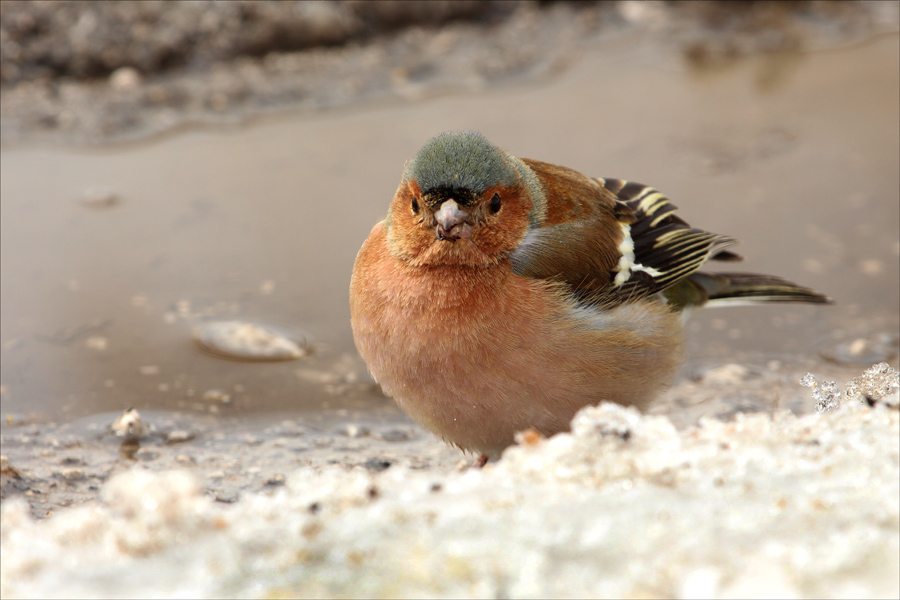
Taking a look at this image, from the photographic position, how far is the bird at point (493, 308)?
3.49m

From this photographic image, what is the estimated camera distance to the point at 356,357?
4977 mm

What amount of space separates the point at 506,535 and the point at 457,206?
1.67m

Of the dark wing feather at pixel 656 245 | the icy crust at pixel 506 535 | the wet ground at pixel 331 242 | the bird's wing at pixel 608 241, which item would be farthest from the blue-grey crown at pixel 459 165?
the icy crust at pixel 506 535

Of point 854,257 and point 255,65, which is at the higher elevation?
point 255,65

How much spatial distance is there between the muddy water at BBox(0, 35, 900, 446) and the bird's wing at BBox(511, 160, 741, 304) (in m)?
0.84

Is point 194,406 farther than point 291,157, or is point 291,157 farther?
point 291,157

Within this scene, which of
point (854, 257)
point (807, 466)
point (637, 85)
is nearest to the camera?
point (807, 466)

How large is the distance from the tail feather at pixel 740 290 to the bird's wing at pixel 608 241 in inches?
5.4

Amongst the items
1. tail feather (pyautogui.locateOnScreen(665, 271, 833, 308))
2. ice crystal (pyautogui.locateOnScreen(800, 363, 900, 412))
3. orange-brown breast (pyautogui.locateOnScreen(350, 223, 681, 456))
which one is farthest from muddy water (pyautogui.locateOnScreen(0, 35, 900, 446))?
ice crystal (pyautogui.locateOnScreen(800, 363, 900, 412))

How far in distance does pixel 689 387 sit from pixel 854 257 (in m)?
1.65

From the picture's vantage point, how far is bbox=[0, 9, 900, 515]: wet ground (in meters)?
4.38

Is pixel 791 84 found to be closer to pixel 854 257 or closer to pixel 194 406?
pixel 854 257

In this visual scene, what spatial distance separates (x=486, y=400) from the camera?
11.5ft

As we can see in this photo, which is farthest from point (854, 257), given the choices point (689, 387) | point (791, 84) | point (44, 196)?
point (44, 196)
